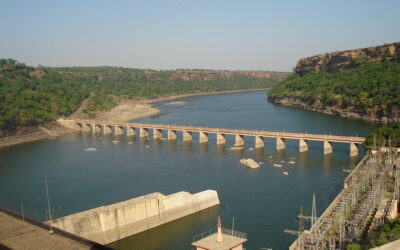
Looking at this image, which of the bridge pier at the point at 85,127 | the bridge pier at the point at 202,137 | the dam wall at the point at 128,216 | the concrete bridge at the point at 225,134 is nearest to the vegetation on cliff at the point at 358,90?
the concrete bridge at the point at 225,134

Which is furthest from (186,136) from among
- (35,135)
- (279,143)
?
(35,135)

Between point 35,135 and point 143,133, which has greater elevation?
point 143,133

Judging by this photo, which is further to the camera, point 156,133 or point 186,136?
point 156,133

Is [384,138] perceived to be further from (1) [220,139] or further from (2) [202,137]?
(2) [202,137]

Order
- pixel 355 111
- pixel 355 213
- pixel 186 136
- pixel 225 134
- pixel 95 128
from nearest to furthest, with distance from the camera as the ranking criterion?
1. pixel 355 213
2. pixel 225 134
3. pixel 186 136
4. pixel 95 128
5. pixel 355 111

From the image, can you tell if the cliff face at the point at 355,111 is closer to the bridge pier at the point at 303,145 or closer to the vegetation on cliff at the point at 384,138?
the bridge pier at the point at 303,145

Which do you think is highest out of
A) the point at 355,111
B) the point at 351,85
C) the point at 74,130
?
the point at 351,85

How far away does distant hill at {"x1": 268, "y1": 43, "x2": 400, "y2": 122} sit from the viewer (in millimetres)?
97250

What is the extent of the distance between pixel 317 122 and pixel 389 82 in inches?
866

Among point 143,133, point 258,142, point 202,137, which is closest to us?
point 258,142

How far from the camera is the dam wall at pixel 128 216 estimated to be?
1303 inches

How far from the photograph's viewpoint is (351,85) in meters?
114

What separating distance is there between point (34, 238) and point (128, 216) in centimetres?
1160

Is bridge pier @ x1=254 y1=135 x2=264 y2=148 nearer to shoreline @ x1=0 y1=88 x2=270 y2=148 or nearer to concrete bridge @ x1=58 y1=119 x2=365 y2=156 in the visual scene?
concrete bridge @ x1=58 y1=119 x2=365 y2=156
